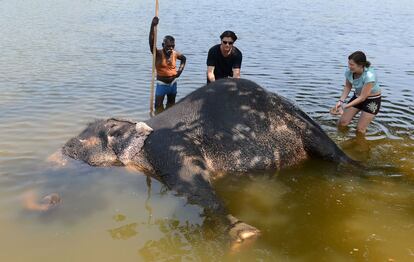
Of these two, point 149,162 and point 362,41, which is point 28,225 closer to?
point 149,162

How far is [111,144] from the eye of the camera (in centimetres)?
637

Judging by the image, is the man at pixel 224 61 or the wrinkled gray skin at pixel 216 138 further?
the man at pixel 224 61

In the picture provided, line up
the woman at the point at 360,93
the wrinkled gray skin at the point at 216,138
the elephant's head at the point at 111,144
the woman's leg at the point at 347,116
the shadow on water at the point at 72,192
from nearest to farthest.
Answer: the shadow on water at the point at 72,192 → the wrinkled gray skin at the point at 216,138 → the elephant's head at the point at 111,144 → the woman at the point at 360,93 → the woman's leg at the point at 347,116

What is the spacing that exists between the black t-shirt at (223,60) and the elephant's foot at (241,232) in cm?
416

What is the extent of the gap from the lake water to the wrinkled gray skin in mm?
241

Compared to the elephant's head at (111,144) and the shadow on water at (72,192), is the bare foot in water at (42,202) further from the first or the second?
the elephant's head at (111,144)

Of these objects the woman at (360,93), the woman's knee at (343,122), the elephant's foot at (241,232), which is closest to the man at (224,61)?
the woman at (360,93)

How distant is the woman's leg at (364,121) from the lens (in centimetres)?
800

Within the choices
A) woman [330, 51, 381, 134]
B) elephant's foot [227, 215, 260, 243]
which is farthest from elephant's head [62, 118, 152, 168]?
woman [330, 51, 381, 134]

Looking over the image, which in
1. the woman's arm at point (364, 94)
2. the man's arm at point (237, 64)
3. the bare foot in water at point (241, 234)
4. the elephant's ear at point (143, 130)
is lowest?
the bare foot in water at point (241, 234)

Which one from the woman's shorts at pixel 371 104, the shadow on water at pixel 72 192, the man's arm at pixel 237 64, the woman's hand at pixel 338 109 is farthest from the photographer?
the man's arm at pixel 237 64

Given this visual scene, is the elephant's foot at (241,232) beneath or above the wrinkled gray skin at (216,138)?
beneath

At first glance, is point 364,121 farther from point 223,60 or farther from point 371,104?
point 223,60

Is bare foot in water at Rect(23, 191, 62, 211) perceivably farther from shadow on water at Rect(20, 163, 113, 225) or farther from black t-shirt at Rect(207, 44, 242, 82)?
black t-shirt at Rect(207, 44, 242, 82)
